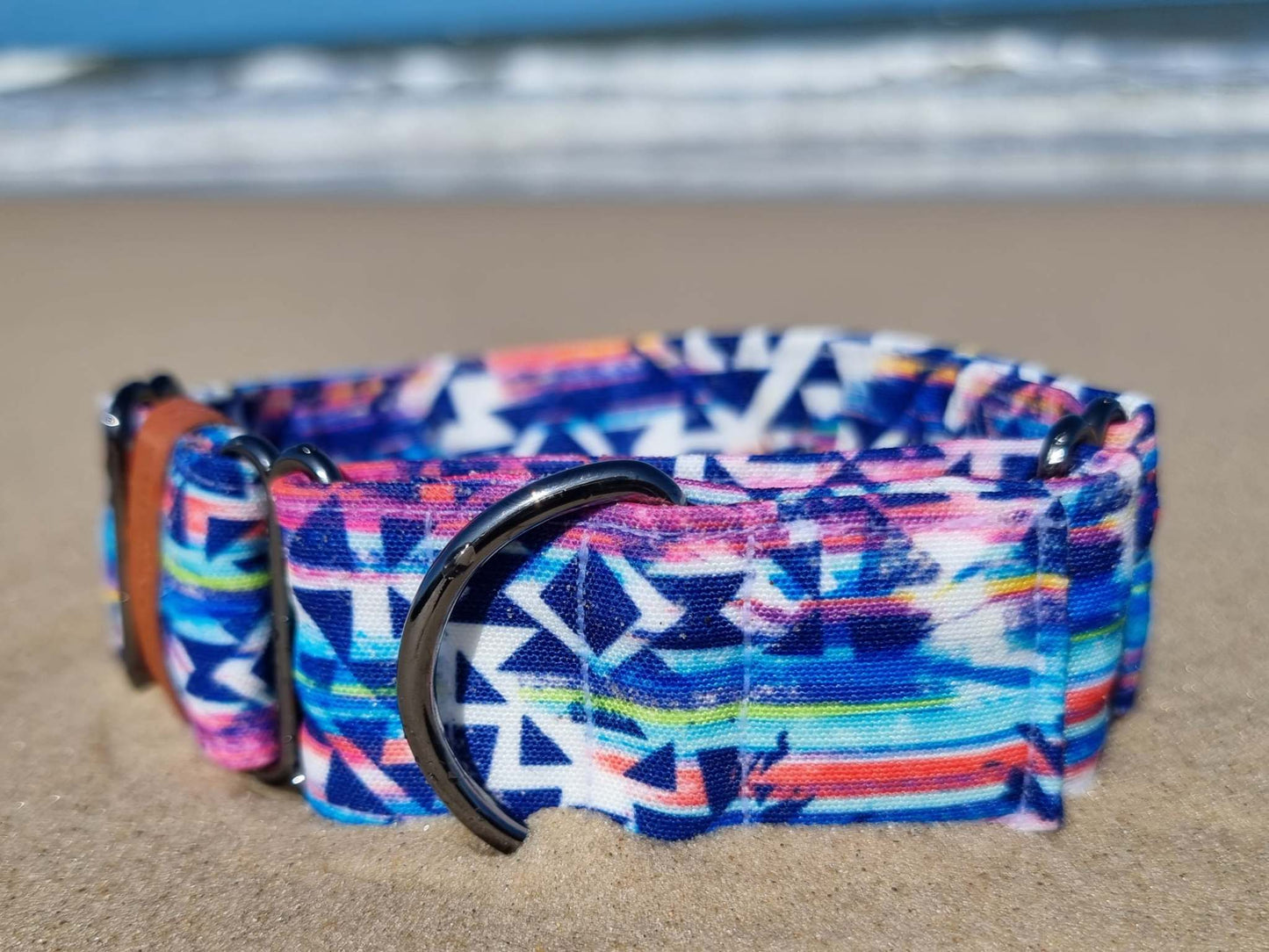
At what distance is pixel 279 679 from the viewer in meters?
1.58

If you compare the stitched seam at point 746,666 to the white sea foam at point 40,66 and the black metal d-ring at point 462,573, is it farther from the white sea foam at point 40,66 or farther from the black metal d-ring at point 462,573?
the white sea foam at point 40,66

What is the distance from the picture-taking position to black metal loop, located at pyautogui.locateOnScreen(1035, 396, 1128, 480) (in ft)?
4.75

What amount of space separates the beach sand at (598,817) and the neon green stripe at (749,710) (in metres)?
0.17

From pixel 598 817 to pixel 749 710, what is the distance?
0.24m

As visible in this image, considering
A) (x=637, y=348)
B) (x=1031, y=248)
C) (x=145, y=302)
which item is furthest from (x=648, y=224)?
(x=637, y=348)

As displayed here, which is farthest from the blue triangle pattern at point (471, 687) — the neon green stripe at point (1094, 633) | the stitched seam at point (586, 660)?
the neon green stripe at point (1094, 633)

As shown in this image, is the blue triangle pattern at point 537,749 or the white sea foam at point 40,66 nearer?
the blue triangle pattern at point 537,749

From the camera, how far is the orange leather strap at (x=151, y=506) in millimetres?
1704

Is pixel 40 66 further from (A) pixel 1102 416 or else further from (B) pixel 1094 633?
(B) pixel 1094 633

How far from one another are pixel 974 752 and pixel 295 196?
6.41m

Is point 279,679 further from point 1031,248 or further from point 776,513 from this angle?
point 1031,248

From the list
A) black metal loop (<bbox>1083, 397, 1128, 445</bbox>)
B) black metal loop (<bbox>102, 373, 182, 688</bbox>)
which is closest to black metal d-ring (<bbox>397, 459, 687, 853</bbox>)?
black metal loop (<bbox>1083, 397, 1128, 445</bbox>)

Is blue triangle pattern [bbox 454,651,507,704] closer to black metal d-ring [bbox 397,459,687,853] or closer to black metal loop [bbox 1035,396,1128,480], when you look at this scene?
black metal d-ring [bbox 397,459,687,853]

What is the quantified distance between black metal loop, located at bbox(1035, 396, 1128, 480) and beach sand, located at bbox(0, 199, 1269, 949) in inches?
17.6
